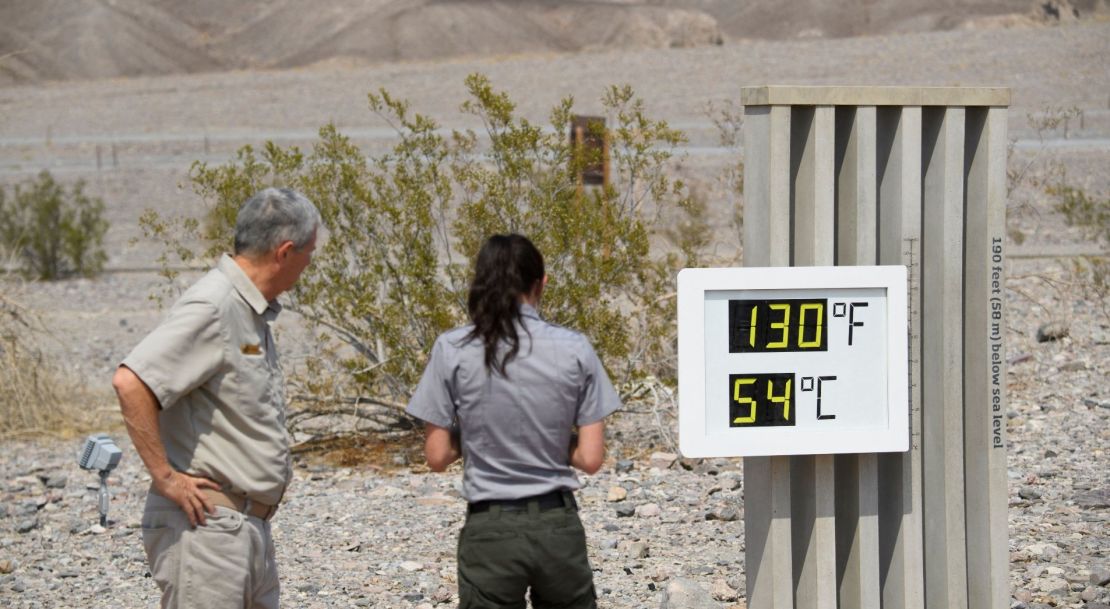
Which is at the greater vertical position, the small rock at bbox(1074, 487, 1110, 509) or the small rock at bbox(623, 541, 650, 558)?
the small rock at bbox(1074, 487, 1110, 509)

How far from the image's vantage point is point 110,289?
1862 centimetres

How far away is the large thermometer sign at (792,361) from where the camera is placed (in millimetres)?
4543

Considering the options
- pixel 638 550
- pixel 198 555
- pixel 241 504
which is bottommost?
pixel 638 550

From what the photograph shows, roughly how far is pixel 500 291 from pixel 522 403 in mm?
302

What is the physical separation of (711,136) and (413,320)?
25.4 meters

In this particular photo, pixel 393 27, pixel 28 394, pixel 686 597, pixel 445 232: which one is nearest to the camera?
pixel 686 597

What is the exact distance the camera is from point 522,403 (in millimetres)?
3713

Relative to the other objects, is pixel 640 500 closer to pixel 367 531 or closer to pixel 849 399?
pixel 367 531

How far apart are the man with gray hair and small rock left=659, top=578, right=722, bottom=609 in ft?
6.84

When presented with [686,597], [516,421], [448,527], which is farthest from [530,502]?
[448,527]

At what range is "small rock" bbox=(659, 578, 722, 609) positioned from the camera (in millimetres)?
5551

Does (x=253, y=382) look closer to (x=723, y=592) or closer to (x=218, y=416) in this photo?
(x=218, y=416)

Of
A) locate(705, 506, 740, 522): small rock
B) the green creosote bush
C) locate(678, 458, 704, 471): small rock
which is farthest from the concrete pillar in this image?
the green creosote bush

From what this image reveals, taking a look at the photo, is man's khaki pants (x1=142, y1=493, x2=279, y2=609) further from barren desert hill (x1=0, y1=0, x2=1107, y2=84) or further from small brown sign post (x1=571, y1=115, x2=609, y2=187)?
barren desert hill (x1=0, y1=0, x2=1107, y2=84)
